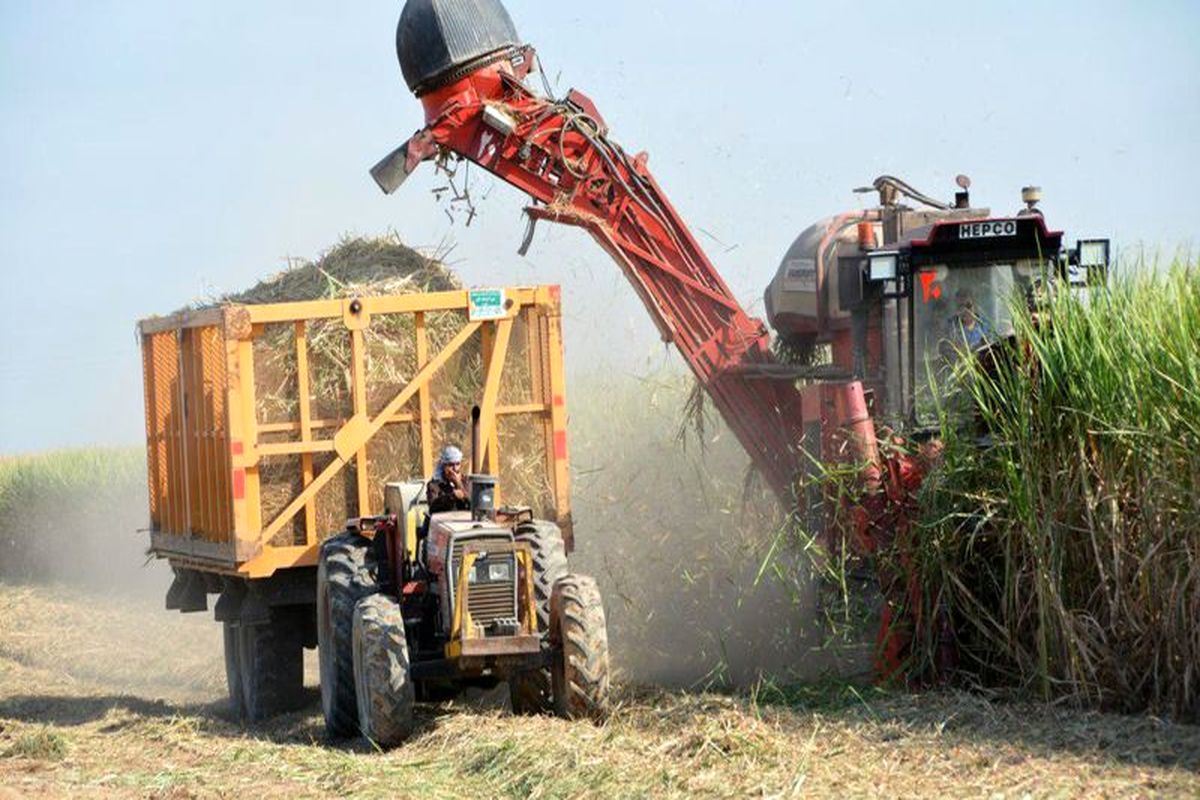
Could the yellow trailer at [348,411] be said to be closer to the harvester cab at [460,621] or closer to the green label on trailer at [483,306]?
the green label on trailer at [483,306]

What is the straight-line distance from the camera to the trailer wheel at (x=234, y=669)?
540 inches

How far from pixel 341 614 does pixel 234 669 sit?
10.7 ft

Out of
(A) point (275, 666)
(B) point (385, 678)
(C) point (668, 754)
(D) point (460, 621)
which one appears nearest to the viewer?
(C) point (668, 754)

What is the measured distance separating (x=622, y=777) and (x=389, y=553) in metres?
3.22

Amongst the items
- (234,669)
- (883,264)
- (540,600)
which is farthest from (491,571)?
(234,669)

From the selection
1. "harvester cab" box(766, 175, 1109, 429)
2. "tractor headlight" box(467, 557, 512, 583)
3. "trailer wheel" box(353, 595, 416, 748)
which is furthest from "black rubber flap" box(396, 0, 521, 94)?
"trailer wheel" box(353, 595, 416, 748)

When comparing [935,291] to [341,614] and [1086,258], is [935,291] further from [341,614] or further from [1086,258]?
[341,614]

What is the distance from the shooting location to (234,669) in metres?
13.9

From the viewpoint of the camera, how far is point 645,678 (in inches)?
497

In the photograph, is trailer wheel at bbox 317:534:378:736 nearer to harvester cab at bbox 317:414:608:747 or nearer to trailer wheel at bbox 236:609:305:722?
harvester cab at bbox 317:414:608:747

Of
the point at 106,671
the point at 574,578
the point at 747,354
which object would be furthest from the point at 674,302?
the point at 106,671

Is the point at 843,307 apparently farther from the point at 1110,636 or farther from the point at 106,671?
the point at 106,671

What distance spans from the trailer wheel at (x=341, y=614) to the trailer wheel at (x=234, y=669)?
241cm

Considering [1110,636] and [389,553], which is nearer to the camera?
[1110,636]
